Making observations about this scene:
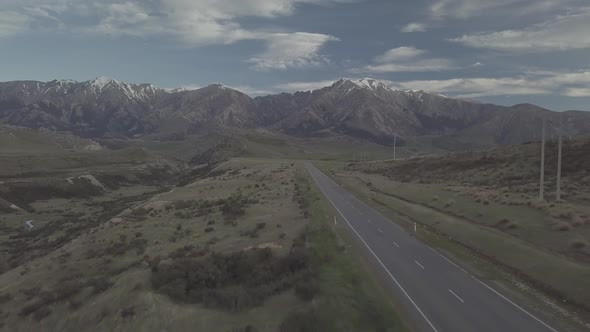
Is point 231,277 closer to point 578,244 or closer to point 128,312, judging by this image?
point 128,312

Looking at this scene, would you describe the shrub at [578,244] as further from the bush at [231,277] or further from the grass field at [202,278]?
the bush at [231,277]

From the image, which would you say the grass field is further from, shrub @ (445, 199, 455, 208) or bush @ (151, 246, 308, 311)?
shrub @ (445, 199, 455, 208)

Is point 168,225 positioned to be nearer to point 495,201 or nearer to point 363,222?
point 363,222

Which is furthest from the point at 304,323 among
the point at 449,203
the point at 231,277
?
the point at 449,203

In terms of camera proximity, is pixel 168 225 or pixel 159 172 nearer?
pixel 168 225

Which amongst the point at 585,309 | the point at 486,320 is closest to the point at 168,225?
the point at 486,320

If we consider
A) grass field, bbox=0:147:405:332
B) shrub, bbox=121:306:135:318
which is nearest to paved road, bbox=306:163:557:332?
grass field, bbox=0:147:405:332

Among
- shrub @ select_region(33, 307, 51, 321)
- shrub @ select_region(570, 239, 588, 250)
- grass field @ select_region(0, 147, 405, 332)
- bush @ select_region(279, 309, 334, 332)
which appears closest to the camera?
bush @ select_region(279, 309, 334, 332)

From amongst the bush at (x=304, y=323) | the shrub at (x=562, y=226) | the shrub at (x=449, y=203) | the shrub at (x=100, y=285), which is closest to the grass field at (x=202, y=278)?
the bush at (x=304, y=323)
